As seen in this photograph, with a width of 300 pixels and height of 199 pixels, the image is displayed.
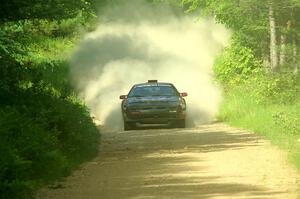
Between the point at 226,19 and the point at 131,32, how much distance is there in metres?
14.8

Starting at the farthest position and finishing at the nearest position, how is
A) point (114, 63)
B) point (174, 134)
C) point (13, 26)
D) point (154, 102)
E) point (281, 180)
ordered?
point (114, 63), point (154, 102), point (174, 134), point (13, 26), point (281, 180)

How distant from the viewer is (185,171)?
642 inches

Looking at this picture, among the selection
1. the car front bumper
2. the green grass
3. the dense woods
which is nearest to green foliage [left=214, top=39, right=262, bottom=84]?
the dense woods

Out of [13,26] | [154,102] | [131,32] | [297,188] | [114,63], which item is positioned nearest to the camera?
[297,188]

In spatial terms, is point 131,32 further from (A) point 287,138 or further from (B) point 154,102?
(A) point 287,138

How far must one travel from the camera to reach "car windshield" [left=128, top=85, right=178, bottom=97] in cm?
3180

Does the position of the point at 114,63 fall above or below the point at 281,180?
above

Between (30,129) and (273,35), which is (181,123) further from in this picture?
(30,129)

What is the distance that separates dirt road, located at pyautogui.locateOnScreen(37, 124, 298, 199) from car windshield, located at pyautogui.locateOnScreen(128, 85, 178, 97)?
7385 millimetres

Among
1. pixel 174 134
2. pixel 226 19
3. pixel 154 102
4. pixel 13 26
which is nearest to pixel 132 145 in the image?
pixel 174 134

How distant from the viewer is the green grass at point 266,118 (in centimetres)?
2133

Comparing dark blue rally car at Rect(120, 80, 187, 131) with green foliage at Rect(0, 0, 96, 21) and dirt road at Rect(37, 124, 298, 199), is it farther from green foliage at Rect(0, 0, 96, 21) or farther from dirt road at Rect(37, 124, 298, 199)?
green foliage at Rect(0, 0, 96, 21)

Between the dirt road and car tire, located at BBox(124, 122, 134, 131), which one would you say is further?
car tire, located at BBox(124, 122, 134, 131)

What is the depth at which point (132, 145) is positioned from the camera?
23.4 meters
